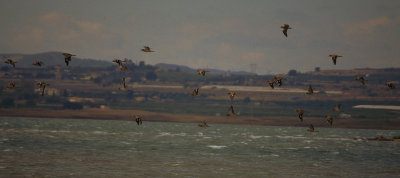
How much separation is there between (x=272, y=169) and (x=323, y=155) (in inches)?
1103

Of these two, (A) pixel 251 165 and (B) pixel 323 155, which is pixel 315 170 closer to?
(A) pixel 251 165

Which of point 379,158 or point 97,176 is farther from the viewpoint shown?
point 379,158

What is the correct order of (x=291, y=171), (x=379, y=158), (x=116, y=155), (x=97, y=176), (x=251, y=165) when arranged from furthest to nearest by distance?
1. (x=379, y=158)
2. (x=116, y=155)
3. (x=251, y=165)
4. (x=291, y=171)
5. (x=97, y=176)

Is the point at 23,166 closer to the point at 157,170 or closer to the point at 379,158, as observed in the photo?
the point at 157,170

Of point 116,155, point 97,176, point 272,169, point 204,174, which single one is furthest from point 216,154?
point 97,176

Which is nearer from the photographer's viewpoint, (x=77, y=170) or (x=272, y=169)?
(x=77, y=170)

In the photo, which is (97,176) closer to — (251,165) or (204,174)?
(204,174)

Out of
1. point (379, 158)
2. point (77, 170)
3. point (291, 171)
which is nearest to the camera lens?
point (77, 170)

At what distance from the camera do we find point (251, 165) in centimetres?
7612

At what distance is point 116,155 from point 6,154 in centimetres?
1401

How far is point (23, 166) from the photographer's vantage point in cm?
6606

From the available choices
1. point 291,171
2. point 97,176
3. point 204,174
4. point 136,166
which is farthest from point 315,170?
point 97,176

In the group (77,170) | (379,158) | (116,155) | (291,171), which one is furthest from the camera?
(379,158)

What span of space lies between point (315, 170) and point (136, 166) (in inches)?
786
